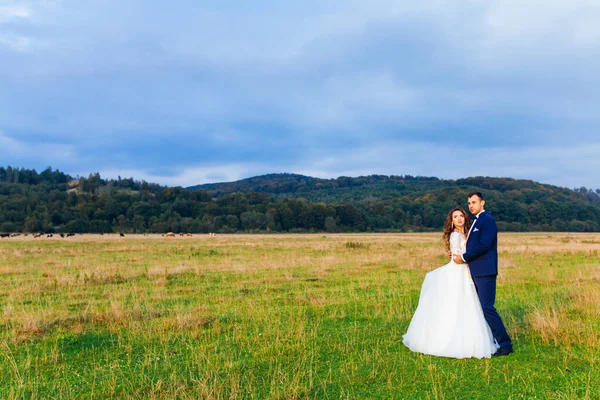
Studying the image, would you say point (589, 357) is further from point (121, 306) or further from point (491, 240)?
point (121, 306)

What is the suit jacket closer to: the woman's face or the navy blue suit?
the navy blue suit

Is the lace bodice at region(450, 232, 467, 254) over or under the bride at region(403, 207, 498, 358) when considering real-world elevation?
over

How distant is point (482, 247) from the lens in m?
7.59

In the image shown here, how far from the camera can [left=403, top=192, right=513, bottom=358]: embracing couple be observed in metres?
7.66

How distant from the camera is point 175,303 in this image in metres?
13.3

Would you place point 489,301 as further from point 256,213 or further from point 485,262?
point 256,213

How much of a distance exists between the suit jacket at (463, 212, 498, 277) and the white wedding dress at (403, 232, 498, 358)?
239 mm

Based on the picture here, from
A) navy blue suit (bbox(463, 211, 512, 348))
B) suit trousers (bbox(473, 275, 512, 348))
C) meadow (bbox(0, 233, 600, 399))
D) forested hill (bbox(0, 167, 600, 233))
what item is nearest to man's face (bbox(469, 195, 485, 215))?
navy blue suit (bbox(463, 211, 512, 348))

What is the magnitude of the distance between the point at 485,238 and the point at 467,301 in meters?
1.18

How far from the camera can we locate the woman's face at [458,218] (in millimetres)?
8117

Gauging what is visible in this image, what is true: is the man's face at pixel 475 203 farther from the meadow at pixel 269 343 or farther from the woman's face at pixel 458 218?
the meadow at pixel 269 343

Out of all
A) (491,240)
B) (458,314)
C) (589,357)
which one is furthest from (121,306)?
(589,357)

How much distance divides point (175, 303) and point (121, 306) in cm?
175

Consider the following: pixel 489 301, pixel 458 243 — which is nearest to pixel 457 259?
pixel 458 243
